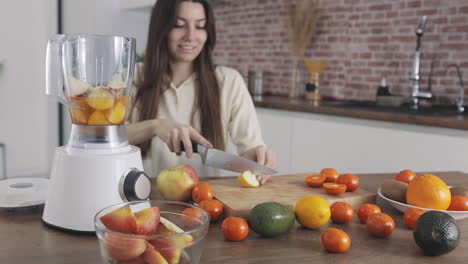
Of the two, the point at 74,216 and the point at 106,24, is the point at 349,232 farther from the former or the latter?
the point at 106,24

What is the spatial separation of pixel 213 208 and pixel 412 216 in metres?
0.42

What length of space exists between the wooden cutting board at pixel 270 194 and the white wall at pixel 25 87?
2.88 metres

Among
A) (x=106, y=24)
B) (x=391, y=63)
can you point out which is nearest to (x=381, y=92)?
(x=391, y=63)

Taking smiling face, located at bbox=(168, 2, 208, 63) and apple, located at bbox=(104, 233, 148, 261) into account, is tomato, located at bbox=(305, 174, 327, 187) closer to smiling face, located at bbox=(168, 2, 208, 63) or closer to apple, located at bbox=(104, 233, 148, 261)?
apple, located at bbox=(104, 233, 148, 261)

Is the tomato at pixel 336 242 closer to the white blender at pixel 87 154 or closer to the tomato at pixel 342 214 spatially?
the tomato at pixel 342 214

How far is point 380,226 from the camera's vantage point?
960mm

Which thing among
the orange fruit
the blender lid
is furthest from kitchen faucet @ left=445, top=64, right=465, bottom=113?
the blender lid

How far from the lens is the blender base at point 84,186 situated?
962mm

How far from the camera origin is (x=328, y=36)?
12.1ft

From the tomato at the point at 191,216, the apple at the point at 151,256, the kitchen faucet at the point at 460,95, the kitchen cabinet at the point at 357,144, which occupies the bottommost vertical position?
the kitchen cabinet at the point at 357,144

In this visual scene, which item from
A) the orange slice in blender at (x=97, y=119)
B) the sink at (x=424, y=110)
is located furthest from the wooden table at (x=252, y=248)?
the sink at (x=424, y=110)

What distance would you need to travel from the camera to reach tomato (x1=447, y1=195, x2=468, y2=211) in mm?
1075

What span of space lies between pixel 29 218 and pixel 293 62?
119 inches

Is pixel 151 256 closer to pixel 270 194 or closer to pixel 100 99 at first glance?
pixel 100 99
